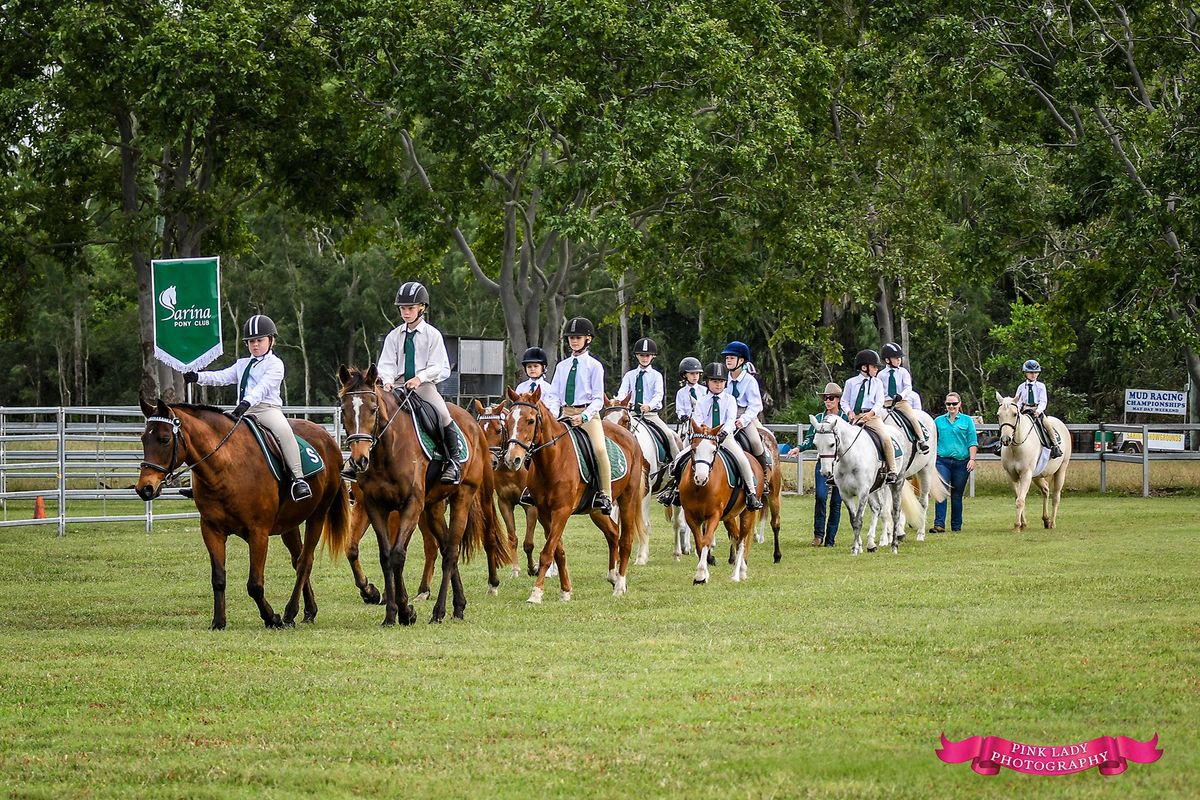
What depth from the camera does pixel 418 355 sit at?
13.5m

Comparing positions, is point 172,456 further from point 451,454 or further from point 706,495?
point 706,495

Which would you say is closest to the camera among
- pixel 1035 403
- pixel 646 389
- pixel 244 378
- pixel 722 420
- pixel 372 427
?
pixel 372 427

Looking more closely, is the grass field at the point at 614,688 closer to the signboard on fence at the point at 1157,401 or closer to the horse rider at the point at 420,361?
the horse rider at the point at 420,361

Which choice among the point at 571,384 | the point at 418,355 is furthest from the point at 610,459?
the point at 418,355

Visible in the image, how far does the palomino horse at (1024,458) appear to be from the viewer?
77.9 feet

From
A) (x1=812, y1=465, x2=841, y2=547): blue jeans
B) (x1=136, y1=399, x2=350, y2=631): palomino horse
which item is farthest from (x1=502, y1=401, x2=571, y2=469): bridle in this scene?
(x1=812, y1=465, x2=841, y2=547): blue jeans

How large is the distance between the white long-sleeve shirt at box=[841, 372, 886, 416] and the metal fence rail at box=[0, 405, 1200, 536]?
7.23 meters

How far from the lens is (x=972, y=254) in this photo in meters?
35.2

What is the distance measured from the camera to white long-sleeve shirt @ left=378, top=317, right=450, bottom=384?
13438 millimetres

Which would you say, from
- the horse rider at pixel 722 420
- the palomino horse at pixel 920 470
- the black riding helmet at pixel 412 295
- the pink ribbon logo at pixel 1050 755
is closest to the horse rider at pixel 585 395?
the horse rider at pixel 722 420

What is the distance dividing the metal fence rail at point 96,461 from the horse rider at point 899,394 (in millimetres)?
8152

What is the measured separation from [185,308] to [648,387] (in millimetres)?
8092

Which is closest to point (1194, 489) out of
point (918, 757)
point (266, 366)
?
point (266, 366)

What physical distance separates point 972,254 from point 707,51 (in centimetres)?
806
